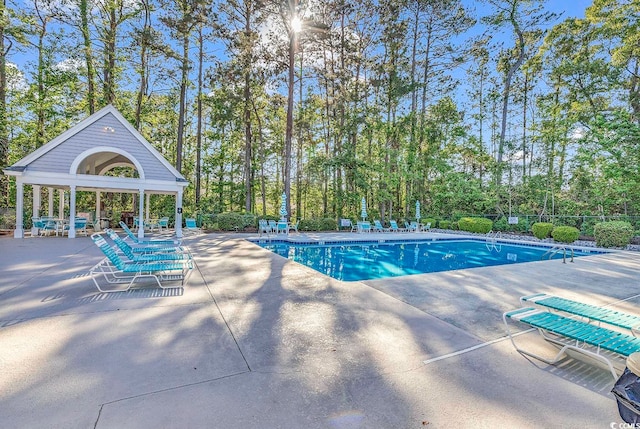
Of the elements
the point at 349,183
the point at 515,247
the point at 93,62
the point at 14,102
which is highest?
the point at 93,62

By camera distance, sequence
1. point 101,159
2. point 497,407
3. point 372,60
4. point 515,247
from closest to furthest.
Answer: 1. point 497,407
2. point 515,247
3. point 101,159
4. point 372,60

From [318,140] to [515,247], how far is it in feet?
50.6

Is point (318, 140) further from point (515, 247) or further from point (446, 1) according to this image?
point (515, 247)

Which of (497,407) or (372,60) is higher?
(372,60)

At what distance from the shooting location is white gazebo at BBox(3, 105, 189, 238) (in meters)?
11.6

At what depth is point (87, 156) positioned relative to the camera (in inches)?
502

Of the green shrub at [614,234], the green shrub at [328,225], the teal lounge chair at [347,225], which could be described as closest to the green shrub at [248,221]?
the green shrub at [328,225]

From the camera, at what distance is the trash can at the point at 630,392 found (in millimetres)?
1554

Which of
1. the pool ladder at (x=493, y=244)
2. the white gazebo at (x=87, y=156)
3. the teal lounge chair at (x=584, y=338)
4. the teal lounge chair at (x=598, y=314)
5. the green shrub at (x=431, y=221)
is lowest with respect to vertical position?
the pool ladder at (x=493, y=244)

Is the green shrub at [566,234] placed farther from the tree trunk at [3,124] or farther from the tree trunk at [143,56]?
the tree trunk at [3,124]

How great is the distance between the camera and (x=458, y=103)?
75.8ft

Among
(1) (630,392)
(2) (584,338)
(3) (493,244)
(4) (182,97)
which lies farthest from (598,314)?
(4) (182,97)

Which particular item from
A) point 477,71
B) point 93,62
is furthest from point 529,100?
point 93,62

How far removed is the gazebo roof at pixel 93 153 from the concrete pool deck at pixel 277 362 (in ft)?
27.8
